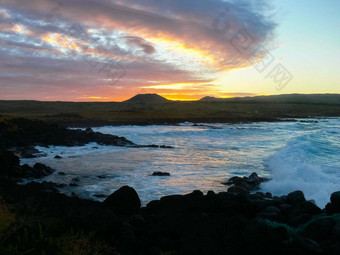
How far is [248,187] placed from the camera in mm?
12781

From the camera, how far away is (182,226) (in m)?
6.44

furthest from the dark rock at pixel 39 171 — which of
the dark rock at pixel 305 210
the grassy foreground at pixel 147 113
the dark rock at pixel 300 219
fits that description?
the grassy foreground at pixel 147 113

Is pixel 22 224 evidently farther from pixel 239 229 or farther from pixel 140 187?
pixel 140 187

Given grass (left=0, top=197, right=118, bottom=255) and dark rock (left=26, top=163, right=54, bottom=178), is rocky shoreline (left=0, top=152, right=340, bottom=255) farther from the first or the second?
dark rock (left=26, top=163, right=54, bottom=178)

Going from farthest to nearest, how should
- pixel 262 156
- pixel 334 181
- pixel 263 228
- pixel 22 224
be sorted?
pixel 262 156 → pixel 334 181 → pixel 263 228 → pixel 22 224

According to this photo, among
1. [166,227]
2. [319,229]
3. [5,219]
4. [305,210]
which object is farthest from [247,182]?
[5,219]

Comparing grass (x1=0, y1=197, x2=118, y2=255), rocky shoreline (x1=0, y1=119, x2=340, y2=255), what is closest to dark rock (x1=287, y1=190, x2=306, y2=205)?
rocky shoreline (x1=0, y1=119, x2=340, y2=255)

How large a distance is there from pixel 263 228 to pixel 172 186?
7291 mm

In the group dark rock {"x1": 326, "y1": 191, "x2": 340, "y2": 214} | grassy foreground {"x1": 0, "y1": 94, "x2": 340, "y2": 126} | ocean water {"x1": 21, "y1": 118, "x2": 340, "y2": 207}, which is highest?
grassy foreground {"x1": 0, "y1": 94, "x2": 340, "y2": 126}

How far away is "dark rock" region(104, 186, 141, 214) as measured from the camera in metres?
7.70

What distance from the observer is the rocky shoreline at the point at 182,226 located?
5391 millimetres


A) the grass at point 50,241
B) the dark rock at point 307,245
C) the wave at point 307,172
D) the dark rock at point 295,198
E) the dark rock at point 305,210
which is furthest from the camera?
the wave at point 307,172

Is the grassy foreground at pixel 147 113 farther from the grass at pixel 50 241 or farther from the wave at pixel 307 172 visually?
the grass at pixel 50 241

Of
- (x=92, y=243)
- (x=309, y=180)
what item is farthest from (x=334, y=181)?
(x=92, y=243)
